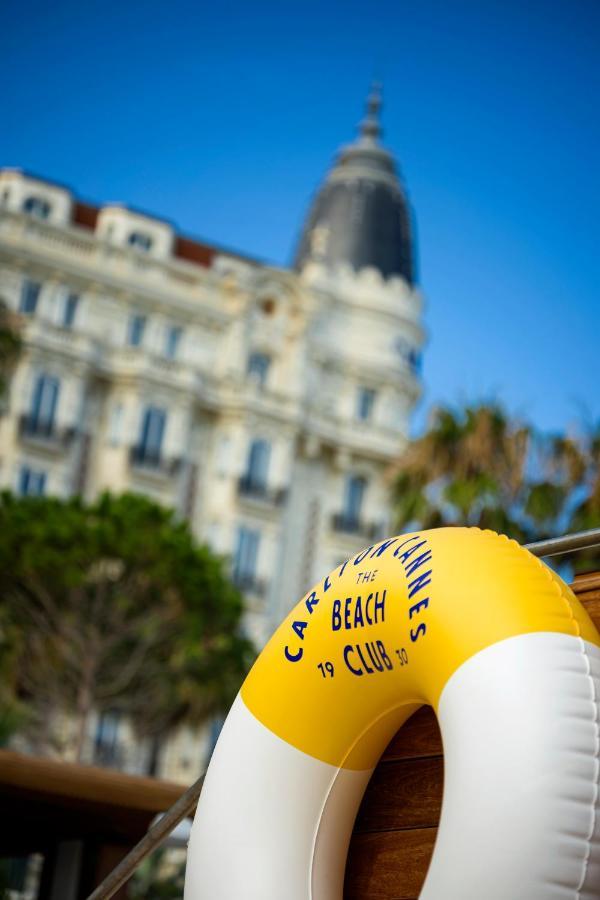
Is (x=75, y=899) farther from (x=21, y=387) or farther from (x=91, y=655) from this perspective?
(x=21, y=387)

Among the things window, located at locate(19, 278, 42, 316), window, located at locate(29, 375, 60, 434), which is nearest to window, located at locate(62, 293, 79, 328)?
window, located at locate(19, 278, 42, 316)

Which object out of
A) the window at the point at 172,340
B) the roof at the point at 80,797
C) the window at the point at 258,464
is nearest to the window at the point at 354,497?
the window at the point at 258,464

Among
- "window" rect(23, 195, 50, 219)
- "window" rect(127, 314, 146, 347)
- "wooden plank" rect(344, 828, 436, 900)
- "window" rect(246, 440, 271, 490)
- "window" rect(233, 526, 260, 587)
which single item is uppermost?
"window" rect(23, 195, 50, 219)

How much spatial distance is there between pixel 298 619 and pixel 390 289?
39.8 metres

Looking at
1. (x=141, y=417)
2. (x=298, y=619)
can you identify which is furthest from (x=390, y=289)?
(x=298, y=619)

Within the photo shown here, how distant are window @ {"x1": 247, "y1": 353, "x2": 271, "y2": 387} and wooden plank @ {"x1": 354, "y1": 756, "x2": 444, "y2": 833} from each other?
36272 millimetres

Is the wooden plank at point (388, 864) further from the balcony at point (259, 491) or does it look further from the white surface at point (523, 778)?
the balcony at point (259, 491)

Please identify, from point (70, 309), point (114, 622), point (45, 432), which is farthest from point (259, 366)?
point (114, 622)

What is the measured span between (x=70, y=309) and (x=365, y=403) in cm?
975

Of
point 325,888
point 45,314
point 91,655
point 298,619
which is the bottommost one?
point 325,888

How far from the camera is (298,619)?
4496 millimetres

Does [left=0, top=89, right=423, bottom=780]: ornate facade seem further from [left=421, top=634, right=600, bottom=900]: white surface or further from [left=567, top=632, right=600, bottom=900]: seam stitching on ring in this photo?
[left=567, top=632, right=600, bottom=900]: seam stitching on ring

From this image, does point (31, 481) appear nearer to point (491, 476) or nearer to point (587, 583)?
point (491, 476)

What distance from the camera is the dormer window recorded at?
40.5 m
